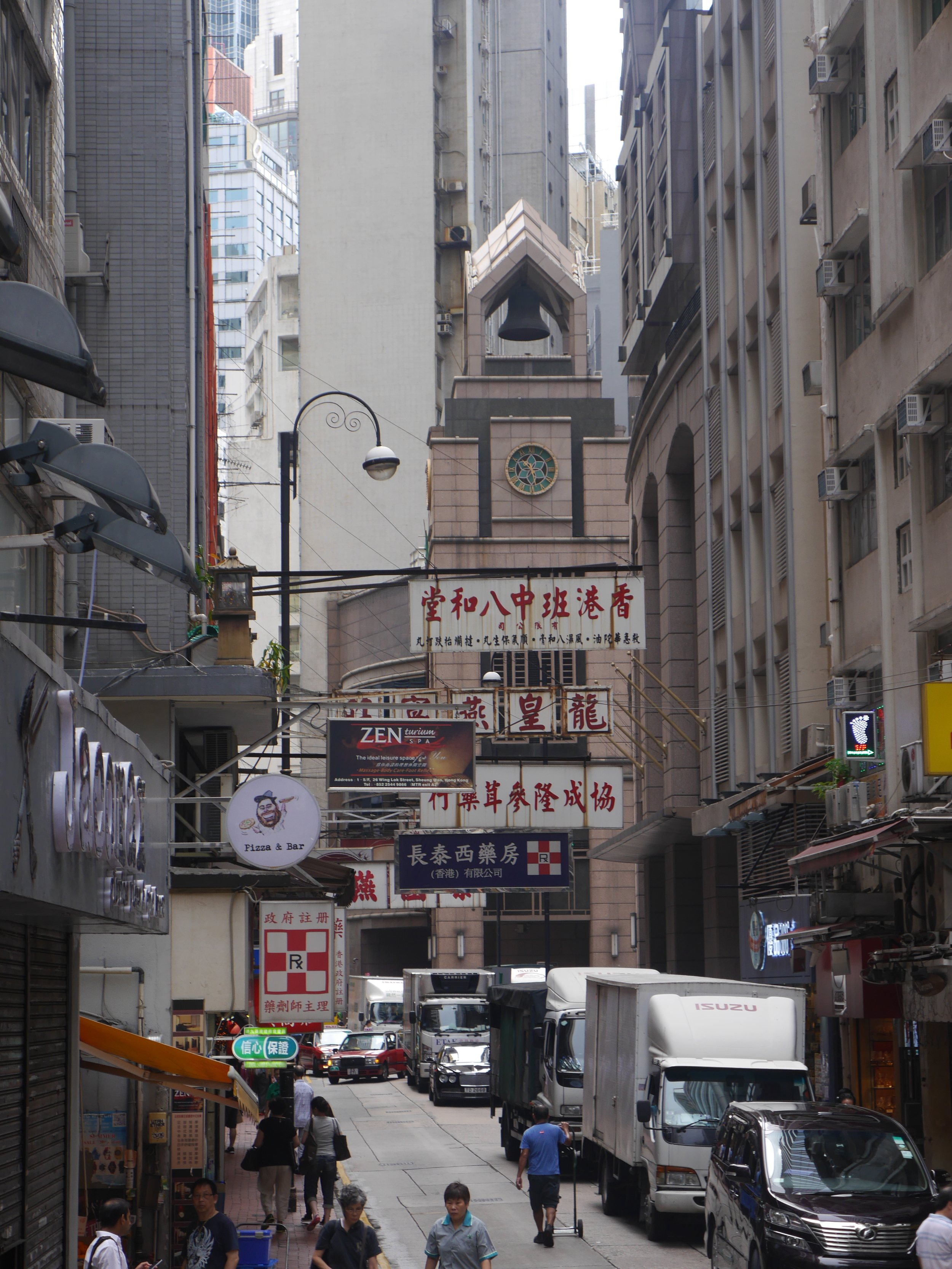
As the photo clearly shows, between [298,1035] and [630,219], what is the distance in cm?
2469

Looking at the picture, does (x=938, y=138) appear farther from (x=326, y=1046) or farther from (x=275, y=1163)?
(x=326, y=1046)

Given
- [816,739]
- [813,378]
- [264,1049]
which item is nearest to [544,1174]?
[264,1049]

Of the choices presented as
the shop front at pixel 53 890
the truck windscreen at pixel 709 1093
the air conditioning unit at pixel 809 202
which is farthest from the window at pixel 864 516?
the shop front at pixel 53 890

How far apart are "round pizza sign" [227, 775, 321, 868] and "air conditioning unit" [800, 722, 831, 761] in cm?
1233

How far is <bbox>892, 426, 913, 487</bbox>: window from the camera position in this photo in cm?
2267

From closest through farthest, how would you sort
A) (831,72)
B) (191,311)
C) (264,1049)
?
(191,311) < (264,1049) < (831,72)

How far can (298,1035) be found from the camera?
155 ft

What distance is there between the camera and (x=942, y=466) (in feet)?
70.4

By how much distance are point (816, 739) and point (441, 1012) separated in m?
22.3

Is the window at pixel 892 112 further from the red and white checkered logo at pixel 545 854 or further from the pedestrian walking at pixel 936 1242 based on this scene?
the pedestrian walking at pixel 936 1242

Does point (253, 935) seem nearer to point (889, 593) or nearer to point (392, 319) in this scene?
point (889, 593)

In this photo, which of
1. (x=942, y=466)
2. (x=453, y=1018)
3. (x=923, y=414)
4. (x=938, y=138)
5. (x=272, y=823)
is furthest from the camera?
(x=453, y=1018)

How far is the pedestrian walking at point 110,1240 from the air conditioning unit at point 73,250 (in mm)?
10321

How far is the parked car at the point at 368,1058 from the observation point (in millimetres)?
54375
